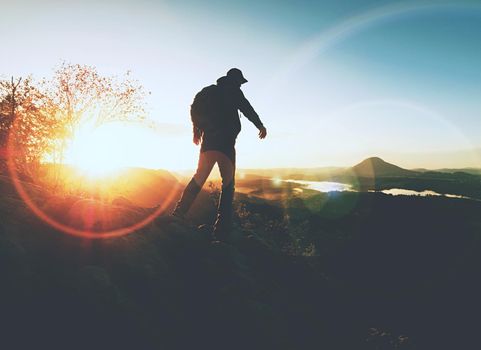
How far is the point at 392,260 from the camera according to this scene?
7831 centimetres

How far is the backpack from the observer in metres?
7.60

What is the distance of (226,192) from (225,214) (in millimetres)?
581

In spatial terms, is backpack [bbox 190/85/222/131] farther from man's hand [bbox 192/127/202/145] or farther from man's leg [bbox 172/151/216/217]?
man's leg [bbox 172/151/216/217]

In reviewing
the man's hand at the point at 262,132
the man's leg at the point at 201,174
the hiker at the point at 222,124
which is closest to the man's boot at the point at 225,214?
the hiker at the point at 222,124

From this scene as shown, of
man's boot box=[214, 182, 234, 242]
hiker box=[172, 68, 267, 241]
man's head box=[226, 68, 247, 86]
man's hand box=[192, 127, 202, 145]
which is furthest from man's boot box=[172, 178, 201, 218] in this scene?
man's head box=[226, 68, 247, 86]

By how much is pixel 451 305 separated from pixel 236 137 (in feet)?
171

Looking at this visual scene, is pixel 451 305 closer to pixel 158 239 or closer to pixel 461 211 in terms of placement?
pixel 158 239

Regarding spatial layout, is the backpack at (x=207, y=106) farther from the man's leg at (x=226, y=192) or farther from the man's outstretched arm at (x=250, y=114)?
the man's leg at (x=226, y=192)

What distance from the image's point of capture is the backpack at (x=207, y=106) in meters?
7.60

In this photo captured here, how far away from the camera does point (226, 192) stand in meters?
7.81

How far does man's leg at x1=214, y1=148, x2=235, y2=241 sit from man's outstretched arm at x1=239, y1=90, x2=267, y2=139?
894 mm

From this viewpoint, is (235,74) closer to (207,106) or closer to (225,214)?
(207,106)

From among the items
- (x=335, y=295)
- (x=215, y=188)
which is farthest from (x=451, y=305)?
(x=335, y=295)

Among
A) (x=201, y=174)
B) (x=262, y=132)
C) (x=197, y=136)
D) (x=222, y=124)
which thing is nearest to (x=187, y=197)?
(x=201, y=174)
